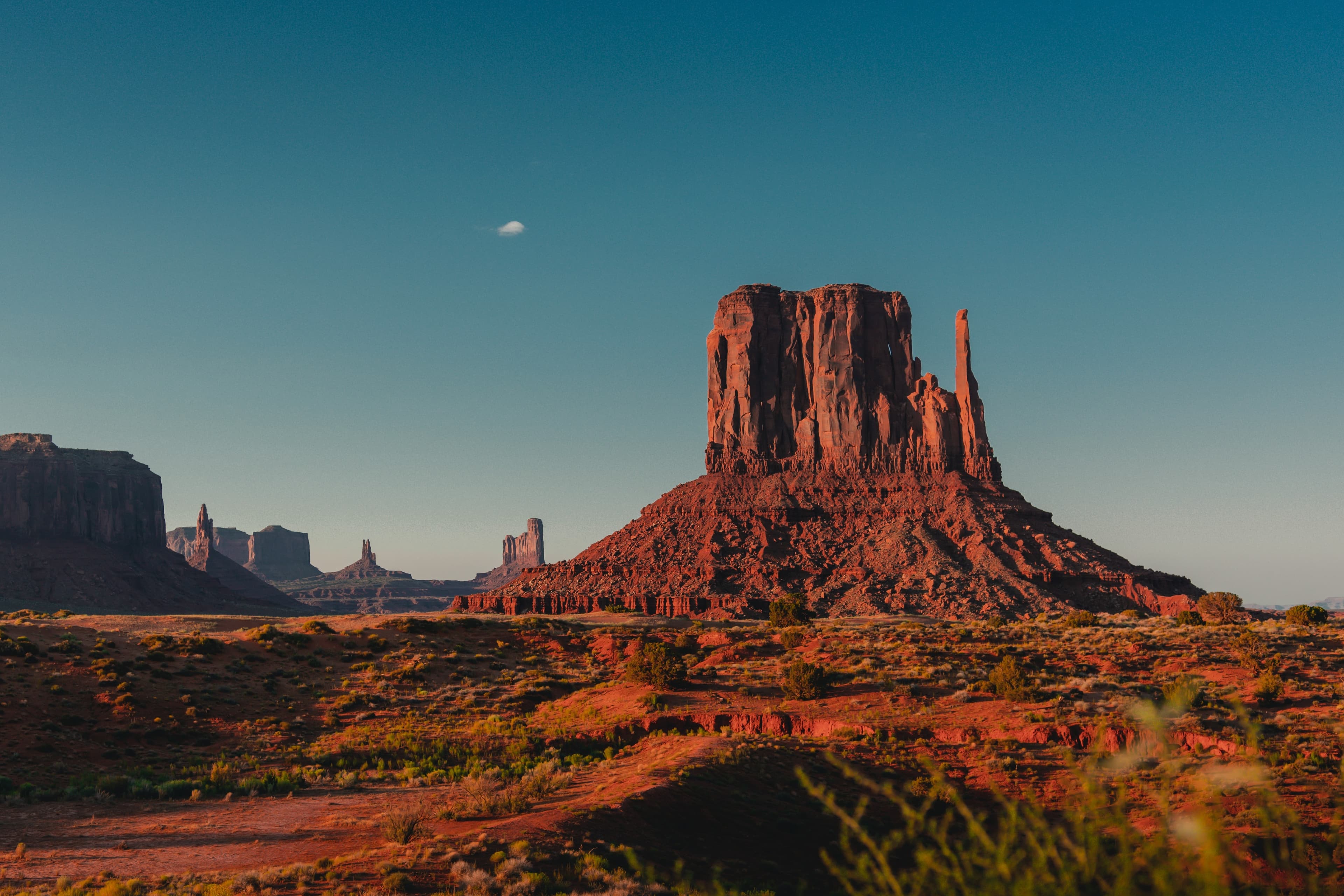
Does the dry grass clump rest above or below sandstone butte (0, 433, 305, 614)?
below

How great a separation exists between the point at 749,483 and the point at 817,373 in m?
20.9

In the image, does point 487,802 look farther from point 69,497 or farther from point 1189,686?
point 69,497

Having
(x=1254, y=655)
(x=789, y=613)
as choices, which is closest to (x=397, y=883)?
(x=1254, y=655)

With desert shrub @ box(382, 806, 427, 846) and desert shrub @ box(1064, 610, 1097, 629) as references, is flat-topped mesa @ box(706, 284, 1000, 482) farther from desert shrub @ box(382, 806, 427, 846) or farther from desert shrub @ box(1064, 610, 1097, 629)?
desert shrub @ box(382, 806, 427, 846)

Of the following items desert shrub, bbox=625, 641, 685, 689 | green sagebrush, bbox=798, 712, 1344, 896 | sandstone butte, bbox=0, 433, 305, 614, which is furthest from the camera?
sandstone butte, bbox=0, 433, 305, 614

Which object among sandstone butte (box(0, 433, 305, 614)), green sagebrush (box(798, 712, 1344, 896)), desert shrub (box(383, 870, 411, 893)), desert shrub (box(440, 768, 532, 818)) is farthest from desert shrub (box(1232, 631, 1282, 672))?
sandstone butte (box(0, 433, 305, 614))

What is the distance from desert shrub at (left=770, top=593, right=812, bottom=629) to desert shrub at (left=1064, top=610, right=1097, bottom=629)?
710 inches

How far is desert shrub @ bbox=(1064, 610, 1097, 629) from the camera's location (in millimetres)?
57569

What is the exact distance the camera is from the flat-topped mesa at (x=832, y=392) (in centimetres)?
11181

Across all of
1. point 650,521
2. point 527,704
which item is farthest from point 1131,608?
point 527,704

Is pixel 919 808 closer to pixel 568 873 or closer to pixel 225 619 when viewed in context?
pixel 568 873

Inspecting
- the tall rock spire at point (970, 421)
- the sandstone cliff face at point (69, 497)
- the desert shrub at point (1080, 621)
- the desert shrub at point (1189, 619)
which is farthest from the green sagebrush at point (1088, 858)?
the sandstone cliff face at point (69, 497)

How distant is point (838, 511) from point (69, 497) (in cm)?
16426

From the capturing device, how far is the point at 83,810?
23.6 metres
